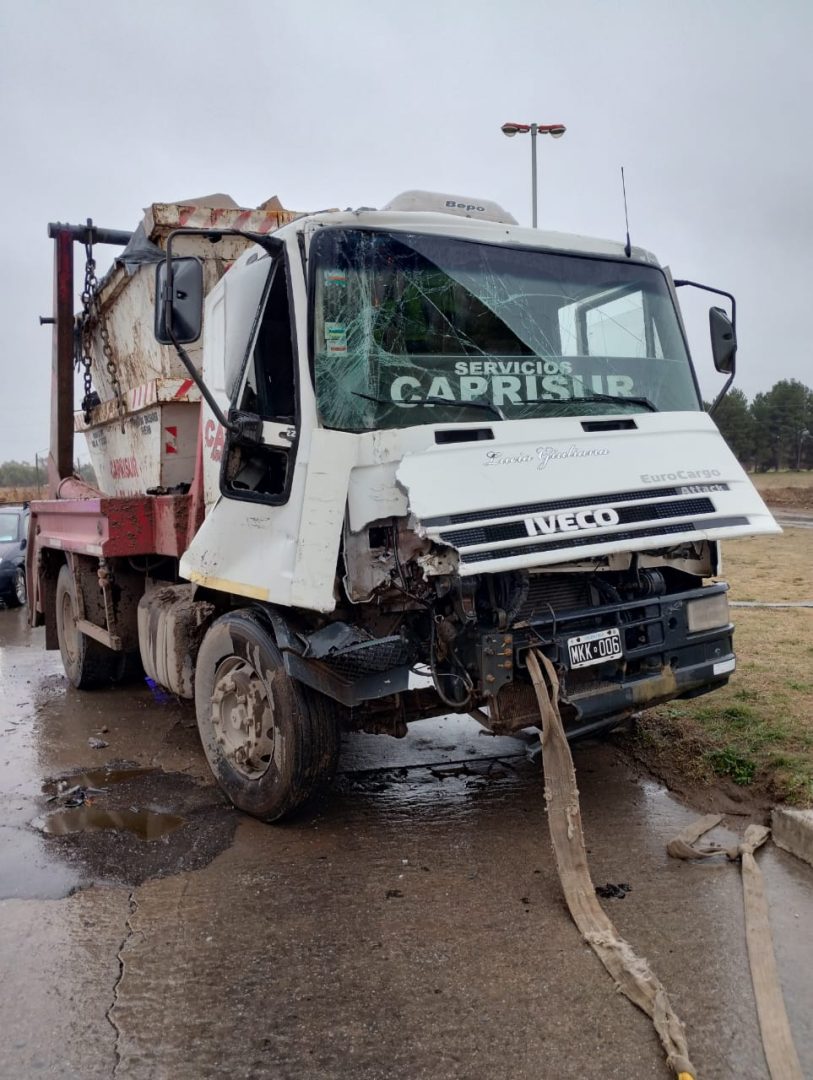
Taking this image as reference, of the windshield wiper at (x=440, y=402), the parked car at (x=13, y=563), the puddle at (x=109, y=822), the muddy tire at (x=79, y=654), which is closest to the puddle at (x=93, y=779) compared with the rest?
the puddle at (x=109, y=822)

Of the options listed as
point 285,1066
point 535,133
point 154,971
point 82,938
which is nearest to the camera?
point 285,1066

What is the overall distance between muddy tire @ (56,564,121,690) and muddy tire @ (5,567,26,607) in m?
5.46

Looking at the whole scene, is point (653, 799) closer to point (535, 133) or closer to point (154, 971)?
point (154, 971)

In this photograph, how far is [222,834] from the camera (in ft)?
14.2

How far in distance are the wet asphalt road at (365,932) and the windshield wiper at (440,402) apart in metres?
2.00

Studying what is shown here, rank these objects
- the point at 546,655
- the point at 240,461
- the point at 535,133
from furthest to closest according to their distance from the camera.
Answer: the point at 535,133 → the point at 240,461 → the point at 546,655

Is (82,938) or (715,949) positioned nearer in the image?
(715,949)

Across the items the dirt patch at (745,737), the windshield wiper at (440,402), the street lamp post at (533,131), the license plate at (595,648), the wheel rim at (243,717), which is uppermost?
the street lamp post at (533,131)

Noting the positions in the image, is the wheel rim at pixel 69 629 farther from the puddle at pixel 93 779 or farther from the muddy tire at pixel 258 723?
the muddy tire at pixel 258 723

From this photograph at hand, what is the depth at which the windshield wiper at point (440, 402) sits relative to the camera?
152 inches

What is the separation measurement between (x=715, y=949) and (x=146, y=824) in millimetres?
2777

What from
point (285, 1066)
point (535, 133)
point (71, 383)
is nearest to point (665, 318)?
point (285, 1066)

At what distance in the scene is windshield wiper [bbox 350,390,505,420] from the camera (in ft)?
12.7

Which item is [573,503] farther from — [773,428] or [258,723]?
[773,428]
